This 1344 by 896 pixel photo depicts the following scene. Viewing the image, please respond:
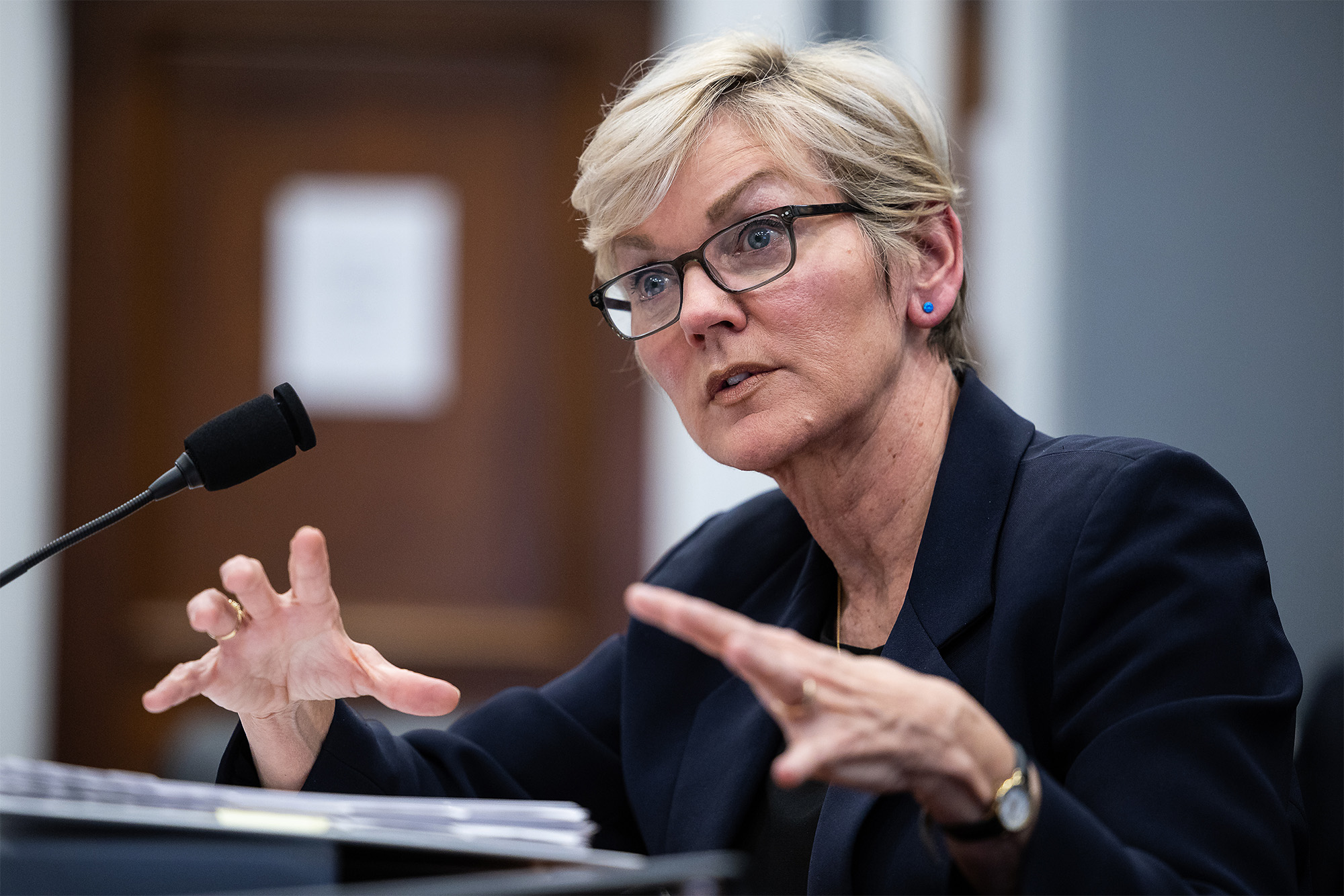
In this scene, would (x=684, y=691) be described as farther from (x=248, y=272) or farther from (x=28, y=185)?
(x=28, y=185)

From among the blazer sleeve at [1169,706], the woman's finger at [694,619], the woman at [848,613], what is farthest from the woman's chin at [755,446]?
the woman's finger at [694,619]

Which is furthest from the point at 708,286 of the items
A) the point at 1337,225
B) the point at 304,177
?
the point at 304,177

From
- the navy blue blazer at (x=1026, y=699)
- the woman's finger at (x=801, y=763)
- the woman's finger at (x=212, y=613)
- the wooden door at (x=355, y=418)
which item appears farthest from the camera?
the wooden door at (x=355, y=418)

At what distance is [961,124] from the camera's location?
2.80 meters

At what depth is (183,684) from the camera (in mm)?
1059

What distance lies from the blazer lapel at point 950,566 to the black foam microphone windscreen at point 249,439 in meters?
0.56

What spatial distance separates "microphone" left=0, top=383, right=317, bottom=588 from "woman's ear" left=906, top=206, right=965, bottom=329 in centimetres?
64

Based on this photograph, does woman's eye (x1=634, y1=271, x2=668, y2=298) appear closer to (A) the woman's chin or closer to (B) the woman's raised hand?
(A) the woman's chin

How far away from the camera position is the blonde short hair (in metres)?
1.22

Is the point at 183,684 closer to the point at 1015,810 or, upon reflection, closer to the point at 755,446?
the point at 755,446

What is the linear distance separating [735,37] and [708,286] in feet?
1.12

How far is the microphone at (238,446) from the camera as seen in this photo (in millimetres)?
1013

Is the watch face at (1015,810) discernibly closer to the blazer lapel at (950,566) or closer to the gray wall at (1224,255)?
the blazer lapel at (950,566)

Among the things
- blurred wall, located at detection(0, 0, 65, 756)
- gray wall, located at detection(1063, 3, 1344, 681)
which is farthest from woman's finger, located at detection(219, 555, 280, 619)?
blurred wall, located at detection(0, 0, 65, 756)
